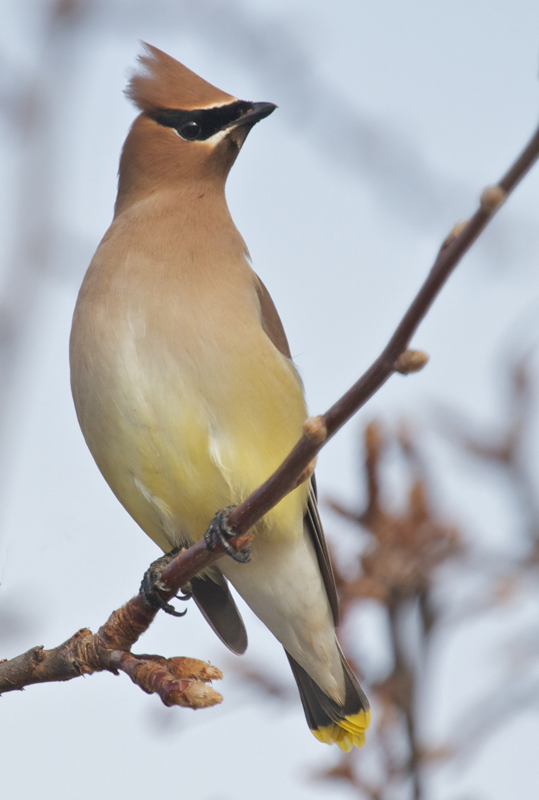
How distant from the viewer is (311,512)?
3793mm

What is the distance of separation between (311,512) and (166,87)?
1.87 m

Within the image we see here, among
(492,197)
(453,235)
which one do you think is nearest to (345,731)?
(453,235)

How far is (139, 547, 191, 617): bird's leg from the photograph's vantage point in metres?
2.71

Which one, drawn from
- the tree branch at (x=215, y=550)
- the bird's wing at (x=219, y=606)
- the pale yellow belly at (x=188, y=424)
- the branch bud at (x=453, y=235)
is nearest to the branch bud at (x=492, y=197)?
the tree branch at (x=215, y=550)

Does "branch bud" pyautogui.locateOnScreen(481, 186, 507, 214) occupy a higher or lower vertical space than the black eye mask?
lower

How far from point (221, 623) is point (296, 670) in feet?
1.50

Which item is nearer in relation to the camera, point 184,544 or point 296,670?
point 184,544

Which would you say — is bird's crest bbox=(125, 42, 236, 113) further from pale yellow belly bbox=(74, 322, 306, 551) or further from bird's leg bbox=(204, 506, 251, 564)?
bird's leg bbox=(204, 506, 251, 564)

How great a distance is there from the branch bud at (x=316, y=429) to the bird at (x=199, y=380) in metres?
1.36

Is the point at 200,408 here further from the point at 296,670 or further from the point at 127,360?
the point at 296,670

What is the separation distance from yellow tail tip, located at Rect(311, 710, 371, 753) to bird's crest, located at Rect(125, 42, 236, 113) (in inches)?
101

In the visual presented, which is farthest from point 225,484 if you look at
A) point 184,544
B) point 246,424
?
point 184,544

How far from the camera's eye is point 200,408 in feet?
10.7

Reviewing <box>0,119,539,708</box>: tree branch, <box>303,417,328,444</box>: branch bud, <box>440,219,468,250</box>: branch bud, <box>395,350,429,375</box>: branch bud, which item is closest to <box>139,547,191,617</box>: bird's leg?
<box>0,119,539,708</box>: tree branch
